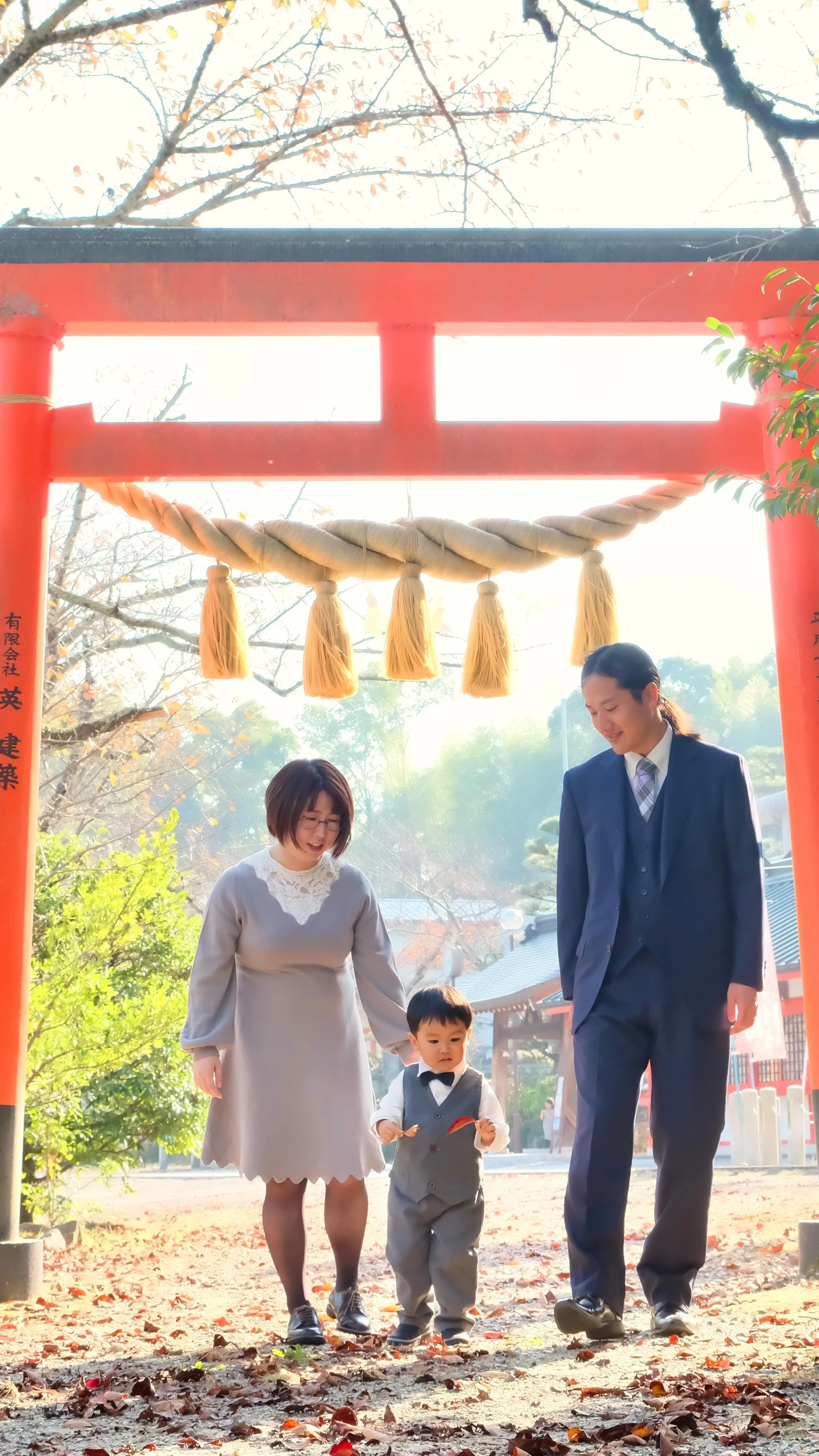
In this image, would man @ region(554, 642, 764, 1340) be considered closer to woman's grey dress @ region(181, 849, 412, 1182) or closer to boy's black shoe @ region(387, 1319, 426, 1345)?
boy's black shoe @ region(387, 1319, 426, 1345)

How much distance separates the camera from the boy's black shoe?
125 inches

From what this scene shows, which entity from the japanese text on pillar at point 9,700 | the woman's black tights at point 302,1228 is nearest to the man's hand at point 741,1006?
the woman's black tights at point 302,1228

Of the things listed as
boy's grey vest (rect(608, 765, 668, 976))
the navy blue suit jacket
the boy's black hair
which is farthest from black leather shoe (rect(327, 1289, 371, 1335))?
boy's grey vest (rect(608, 765, 668, 976))

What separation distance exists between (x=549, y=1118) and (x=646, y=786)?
18082 millimetres

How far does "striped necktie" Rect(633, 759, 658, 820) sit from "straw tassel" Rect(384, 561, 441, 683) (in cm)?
138

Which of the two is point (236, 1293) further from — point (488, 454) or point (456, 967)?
point (456, 967)

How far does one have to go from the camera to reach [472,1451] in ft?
6.60

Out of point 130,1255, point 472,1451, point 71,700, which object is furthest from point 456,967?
point 472,1451

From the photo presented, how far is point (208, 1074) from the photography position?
10.9ft

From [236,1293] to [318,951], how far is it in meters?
2.37

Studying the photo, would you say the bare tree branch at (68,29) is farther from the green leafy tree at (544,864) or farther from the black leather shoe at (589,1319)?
the green leafy tree at (544,864)

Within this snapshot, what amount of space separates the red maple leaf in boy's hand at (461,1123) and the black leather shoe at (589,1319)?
49 cm

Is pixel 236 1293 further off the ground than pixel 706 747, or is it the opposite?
pixel 706 747

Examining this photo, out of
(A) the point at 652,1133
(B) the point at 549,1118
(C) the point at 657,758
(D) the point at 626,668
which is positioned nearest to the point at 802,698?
(C) the point at 657,758
